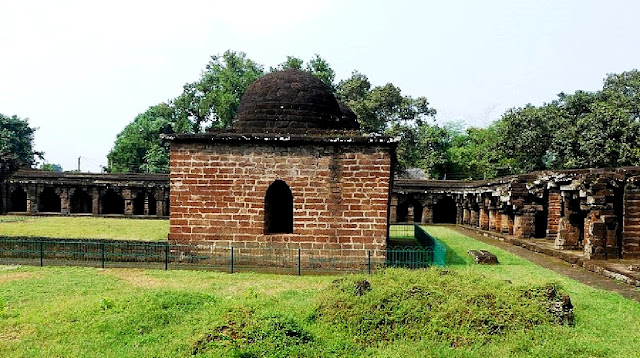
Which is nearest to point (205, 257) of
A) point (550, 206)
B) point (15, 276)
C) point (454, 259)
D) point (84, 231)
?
point (15, 276)

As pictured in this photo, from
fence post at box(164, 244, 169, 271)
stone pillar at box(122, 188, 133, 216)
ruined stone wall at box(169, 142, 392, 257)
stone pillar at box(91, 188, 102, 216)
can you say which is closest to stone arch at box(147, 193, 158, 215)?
stone pillar at box(122, 188, 133, 216)

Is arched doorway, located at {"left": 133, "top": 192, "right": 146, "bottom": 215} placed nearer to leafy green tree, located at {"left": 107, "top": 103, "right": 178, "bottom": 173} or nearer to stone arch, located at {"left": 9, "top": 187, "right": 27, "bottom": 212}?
stone arch, located at {"left": 9, "top": 187, "right": 27, "bottom": 212}

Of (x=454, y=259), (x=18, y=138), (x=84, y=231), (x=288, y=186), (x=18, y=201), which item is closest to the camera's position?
(x=288, y=186)

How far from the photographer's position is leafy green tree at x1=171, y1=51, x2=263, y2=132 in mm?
34934

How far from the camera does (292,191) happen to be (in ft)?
34.7

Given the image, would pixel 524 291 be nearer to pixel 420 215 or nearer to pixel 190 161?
pixel 190 161

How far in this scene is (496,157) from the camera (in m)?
32.9

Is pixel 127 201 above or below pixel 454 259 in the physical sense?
above

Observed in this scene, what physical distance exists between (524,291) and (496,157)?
27851 millimetres

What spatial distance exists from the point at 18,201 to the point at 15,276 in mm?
23370

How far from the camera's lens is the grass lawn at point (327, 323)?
536 cm

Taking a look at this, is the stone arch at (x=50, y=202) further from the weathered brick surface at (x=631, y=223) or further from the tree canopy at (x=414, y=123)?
the weathered brick surface at (x=631, y=223)

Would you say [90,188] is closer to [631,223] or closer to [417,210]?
[417,210]

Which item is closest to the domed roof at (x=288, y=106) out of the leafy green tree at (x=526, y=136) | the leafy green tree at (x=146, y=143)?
the leafy green tree at (x=526, y=136)
